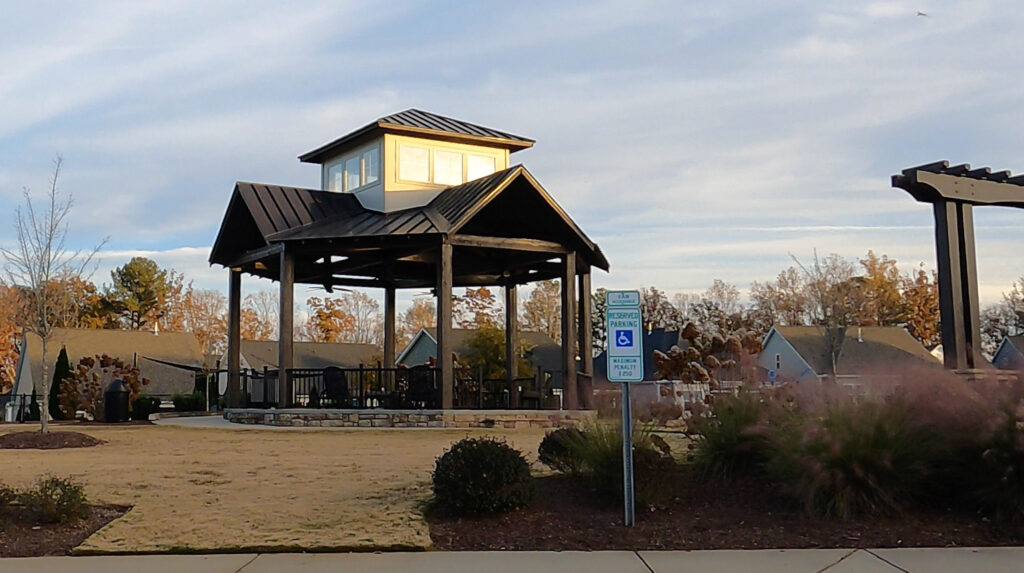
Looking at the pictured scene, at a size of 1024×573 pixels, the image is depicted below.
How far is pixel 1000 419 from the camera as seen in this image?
715cm

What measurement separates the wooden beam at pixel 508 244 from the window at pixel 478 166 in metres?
2.92

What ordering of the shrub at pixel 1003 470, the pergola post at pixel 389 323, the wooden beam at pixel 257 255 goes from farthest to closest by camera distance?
the pergola post at pixel 389 323 < the wooden beam at pixel 257 255 < the shrub at pixel 1003 470

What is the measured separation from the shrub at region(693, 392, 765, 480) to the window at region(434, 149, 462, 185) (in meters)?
14.1

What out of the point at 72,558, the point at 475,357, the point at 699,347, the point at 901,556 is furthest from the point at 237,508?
the point at 475,357

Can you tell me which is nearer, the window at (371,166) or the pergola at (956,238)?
the pergola at (956,238)

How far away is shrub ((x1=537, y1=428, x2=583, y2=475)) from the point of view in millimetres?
8641

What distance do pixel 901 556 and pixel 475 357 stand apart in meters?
24.1

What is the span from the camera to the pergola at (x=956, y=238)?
37.8 feet

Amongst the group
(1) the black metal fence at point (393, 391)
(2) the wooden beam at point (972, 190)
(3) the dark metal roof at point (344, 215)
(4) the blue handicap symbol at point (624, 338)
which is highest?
(3) the dark metal roof at point (344, 215)

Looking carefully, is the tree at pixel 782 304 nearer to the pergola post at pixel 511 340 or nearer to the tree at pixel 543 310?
the tree at pixel 543 310

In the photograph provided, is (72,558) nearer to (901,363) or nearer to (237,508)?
(237,508)

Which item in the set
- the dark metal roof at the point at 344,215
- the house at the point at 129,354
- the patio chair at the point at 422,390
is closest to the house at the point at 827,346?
the dark metal roof at the point at 344,215

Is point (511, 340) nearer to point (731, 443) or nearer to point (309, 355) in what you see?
point (731, 443)

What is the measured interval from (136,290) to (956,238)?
184 feet
